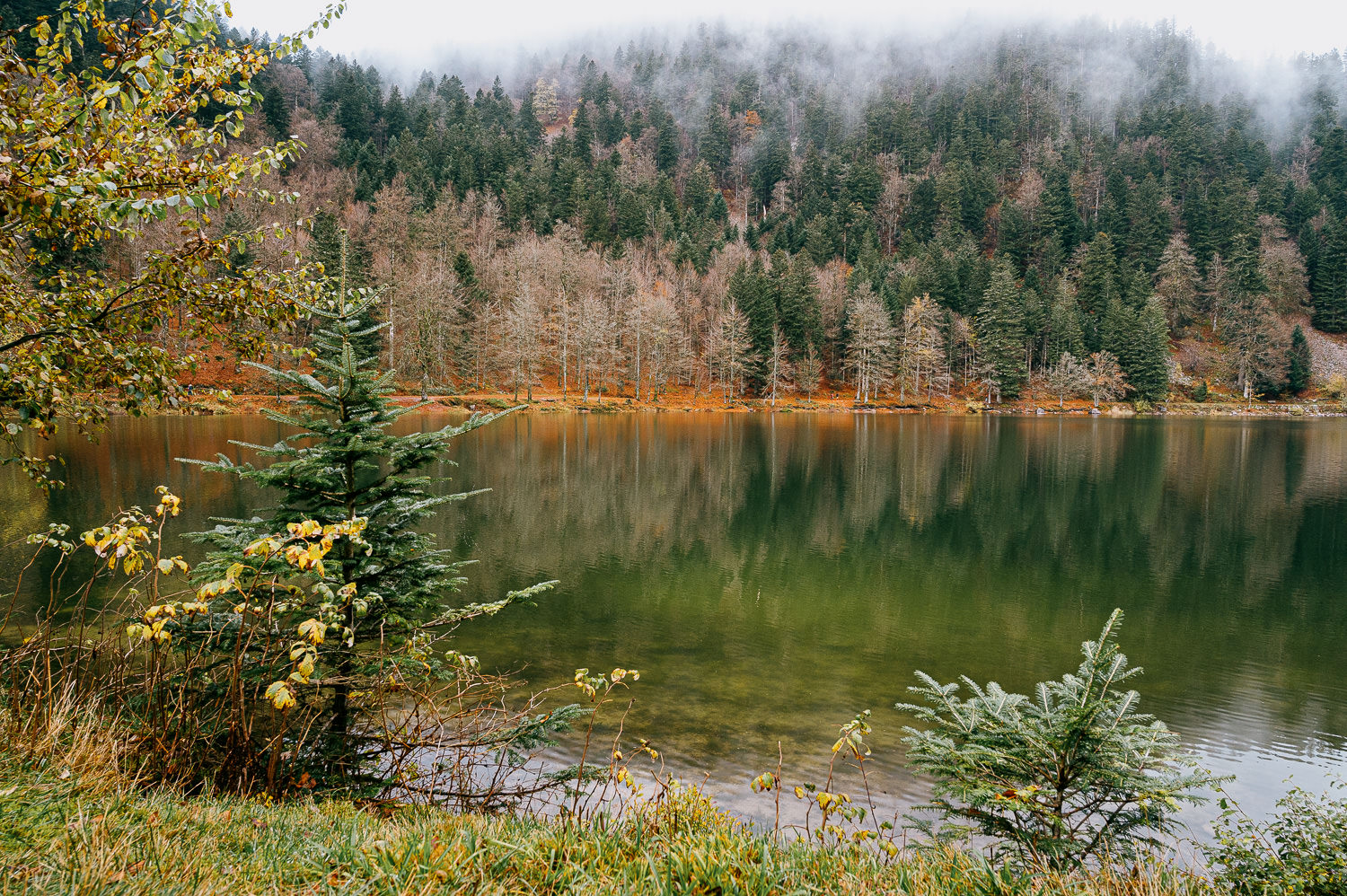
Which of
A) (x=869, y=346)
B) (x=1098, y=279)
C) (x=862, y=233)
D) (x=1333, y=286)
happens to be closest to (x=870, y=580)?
(x=869, y=346)

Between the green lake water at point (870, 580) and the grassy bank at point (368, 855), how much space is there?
138 inches

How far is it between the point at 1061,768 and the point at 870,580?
11.4 metres

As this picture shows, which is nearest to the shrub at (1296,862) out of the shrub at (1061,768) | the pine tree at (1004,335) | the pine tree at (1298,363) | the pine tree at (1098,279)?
the shrub at (1061,768)

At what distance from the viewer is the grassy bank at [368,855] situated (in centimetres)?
266

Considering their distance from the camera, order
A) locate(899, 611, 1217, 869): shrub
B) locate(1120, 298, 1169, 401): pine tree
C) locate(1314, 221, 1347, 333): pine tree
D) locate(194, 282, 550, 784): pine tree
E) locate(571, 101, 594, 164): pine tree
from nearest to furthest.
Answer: locate(899, 611, 1217, 869): shrub < locate(194, 282, 550, 784): pine tree < locate(1120, 298, 1169, 401): pine tree < locate(1314, 221, 1347, 333): pine tree < locate(571, 101, 594, 164): pine tree

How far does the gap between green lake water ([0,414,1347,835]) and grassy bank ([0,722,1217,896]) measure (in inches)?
138

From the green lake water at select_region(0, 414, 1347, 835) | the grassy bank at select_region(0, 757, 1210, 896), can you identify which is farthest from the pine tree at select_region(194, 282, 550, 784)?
the green lake water at select_region(0, 414, 1347, 835)

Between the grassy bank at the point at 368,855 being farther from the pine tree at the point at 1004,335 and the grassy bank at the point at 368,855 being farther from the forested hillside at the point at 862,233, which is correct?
the pine tree at the point at 1004,335

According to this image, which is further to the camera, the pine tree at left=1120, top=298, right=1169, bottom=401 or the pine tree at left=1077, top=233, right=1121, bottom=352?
the pine tree at left=1077, top=233, right=1121, bottom=352

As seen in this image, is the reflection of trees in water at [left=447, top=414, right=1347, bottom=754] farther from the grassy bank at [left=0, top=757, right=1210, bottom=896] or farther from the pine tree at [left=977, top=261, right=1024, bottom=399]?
the pine tree at [left=977, top=261, right=1024, bottom=399]

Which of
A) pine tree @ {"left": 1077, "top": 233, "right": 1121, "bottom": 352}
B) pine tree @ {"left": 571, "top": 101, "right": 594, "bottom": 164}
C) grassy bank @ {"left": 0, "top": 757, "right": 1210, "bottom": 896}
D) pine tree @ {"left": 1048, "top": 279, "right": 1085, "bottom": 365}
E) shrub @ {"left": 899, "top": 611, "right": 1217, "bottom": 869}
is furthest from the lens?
pine tree @ {"left": 571, "top": 101, "right": 594, "bottom": 164}

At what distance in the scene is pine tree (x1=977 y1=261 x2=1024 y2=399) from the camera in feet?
268

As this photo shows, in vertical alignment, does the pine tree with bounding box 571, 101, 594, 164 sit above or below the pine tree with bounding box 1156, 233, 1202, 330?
above

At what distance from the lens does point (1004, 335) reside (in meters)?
82.8
